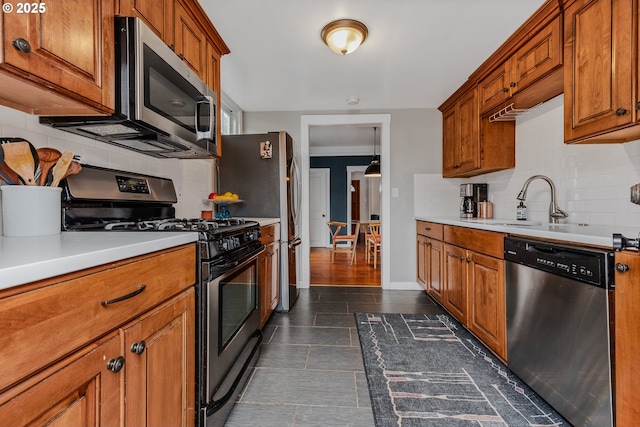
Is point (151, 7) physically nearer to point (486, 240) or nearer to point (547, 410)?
point (486, 240)

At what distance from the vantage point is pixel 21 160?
1.08 metres

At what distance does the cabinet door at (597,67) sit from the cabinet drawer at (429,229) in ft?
4.34

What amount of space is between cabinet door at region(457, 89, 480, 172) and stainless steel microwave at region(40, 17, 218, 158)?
2.36 m

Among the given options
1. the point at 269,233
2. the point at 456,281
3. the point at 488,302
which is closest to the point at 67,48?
the point at 269,233

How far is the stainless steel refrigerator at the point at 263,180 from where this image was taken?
113 inches

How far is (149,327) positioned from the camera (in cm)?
93

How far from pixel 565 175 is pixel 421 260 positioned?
5.31ft

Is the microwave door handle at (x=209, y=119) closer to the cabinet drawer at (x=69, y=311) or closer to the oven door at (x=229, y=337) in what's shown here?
the oven door at (x=229, y=337)

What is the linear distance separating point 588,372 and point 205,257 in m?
1.60

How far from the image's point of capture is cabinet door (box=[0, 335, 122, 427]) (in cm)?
55

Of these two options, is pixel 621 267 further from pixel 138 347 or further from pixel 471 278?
pixel 138 347

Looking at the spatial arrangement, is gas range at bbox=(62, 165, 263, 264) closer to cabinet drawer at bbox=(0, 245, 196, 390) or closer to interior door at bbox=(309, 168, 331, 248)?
cabinet drawer at bbox=(0, 245, 196, 390)

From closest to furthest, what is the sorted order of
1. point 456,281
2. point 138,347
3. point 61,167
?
1. point 138,347
2. point 61,167
3. point 456,281

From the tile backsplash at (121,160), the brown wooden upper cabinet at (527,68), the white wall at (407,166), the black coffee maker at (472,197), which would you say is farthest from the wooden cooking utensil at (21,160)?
the black coffee maker at (472,197)
